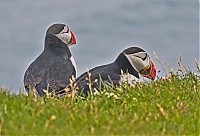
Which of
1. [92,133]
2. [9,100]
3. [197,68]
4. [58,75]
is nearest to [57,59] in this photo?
[58,75]

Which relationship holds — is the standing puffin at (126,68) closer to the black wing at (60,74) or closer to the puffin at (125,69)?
the puffin at (125,69)

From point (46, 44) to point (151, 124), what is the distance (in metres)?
7.67

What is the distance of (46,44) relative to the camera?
12.5 metres

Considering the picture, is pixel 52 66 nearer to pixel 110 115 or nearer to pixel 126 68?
pixel 126 68

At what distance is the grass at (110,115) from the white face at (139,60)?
3.96 m

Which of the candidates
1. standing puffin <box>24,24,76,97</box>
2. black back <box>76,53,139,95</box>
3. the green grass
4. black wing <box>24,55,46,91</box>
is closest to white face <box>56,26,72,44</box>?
standing puffin <box>24,24,76,97</box>

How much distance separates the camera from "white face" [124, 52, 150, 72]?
11.2 m

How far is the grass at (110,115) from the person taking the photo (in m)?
4.89

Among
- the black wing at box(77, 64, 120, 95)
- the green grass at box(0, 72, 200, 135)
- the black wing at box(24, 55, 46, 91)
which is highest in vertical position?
the black wing at box(24, 55, 46, 91)

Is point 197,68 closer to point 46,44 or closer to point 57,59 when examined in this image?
point 57,59

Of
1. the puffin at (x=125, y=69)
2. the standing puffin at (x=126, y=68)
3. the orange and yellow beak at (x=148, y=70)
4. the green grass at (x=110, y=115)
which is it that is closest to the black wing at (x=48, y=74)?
the puffin at (x=125, y=69)

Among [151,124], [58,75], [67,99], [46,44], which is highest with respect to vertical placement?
[46,44]

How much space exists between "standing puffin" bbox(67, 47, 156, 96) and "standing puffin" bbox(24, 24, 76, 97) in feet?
2.21

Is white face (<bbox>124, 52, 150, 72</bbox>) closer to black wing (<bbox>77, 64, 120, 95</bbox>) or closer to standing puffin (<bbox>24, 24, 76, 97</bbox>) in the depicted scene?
black wing (<bbox>77, 64, 120, 95</bbox>)
